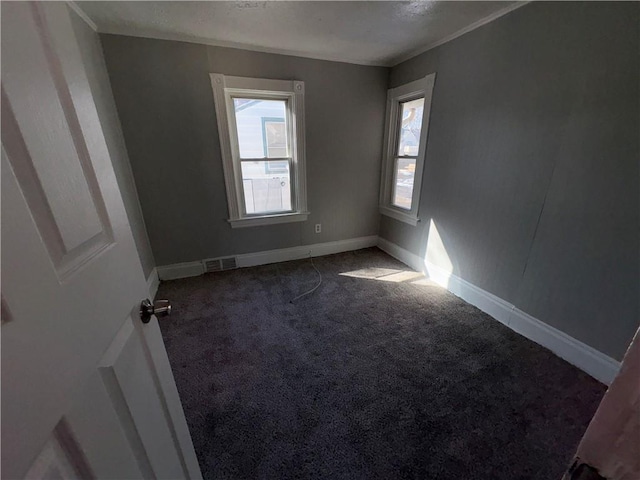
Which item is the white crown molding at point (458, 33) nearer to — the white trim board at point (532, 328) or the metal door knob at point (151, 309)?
the white trim board at point (532, 328)

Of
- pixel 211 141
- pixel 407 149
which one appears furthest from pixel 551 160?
pixel 211 141

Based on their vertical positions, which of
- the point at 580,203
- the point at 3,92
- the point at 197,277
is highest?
the point at 3,92

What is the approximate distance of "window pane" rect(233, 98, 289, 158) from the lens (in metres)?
2.68

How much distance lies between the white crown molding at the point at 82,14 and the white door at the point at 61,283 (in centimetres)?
195

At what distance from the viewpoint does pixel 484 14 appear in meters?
1.90

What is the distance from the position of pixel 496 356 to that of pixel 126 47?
3703 millimetres

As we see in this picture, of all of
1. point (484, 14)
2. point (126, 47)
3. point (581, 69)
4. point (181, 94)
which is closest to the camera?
point (581, 69)

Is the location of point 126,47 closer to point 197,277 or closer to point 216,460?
point 197,277

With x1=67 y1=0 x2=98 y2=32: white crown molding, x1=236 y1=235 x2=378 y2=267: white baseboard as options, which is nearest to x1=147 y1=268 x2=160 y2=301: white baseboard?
x1=236 y1=235 x2=378 y2=267: white baseboard

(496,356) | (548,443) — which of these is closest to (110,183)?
(548,443)

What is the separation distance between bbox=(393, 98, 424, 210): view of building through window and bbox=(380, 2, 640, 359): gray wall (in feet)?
1.38

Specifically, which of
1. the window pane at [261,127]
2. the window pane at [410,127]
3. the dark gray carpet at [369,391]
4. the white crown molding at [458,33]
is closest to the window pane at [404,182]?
the window pane at [410,127]

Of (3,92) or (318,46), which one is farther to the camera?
(318,46)

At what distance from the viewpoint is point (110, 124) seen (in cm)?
210
